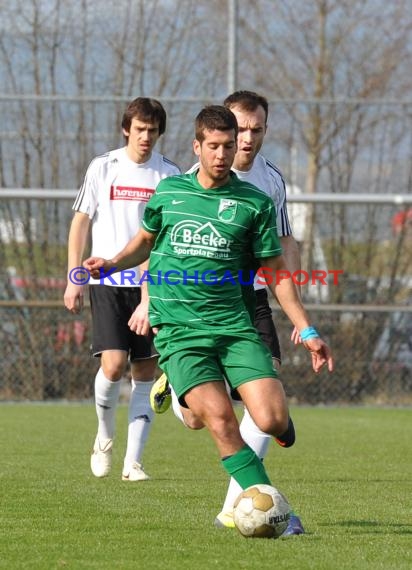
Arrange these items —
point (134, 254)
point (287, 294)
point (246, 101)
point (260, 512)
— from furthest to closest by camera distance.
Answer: point (246, 101) → point (134, 254) → point (287, 294) → point (260, 512)

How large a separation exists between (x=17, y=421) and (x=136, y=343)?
421cm

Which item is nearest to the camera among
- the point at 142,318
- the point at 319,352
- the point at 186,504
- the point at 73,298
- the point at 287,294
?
the point at 319,352

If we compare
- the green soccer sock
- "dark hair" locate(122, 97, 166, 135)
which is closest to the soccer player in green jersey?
the green soccer sock

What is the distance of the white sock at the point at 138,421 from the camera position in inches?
287

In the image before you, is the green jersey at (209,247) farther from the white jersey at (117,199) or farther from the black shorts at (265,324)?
the white jersey at (117,199)

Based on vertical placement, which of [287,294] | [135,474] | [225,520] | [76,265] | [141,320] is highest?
[287,294]

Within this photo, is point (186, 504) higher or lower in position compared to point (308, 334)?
lower

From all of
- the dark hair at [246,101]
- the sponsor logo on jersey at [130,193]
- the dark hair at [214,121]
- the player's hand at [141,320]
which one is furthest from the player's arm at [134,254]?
the sponsor logo on jersey at [130,193]

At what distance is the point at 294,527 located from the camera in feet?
16.9

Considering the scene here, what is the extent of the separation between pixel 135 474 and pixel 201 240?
2.44 meters

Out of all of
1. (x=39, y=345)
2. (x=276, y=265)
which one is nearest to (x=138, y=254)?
(x=276, y=265)

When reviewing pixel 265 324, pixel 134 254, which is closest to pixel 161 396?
pixel 265 324

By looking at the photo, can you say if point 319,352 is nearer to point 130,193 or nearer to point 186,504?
point 186,504

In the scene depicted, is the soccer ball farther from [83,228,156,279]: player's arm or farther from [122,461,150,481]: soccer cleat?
[122,461,150,481]: soccer cleat
